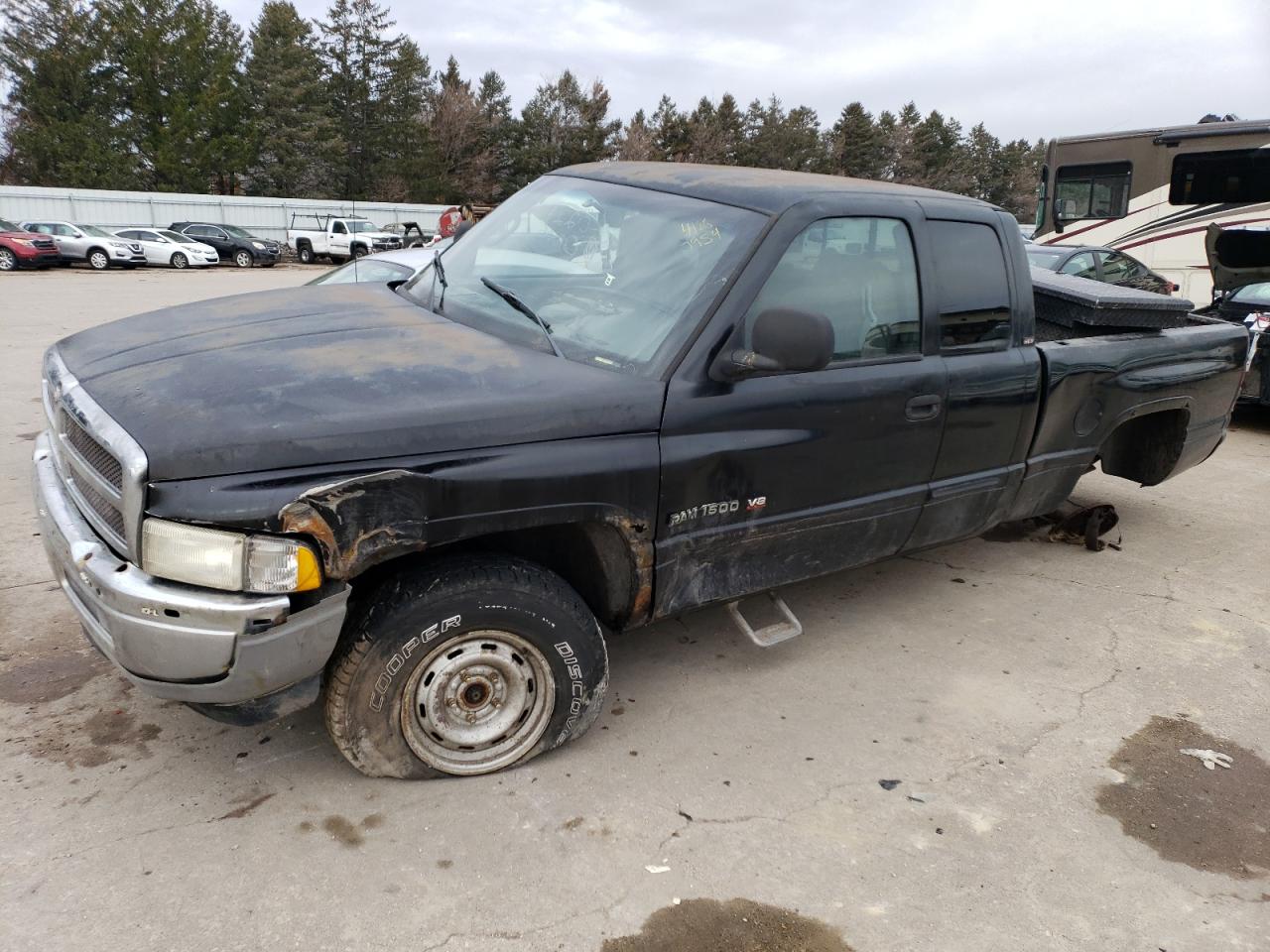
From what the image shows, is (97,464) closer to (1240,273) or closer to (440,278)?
(440,278)

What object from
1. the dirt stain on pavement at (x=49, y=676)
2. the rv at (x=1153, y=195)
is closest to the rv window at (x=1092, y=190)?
the rv at (x=1153, y=195)

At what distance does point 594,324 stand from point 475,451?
816mm

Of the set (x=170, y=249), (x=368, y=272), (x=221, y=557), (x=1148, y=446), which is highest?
(x=170, y=249)

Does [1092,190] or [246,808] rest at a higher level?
[1092,190]

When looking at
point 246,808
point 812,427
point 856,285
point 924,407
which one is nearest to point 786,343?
point 812,427

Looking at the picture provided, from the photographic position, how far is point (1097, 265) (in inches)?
455

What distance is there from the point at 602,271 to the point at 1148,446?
3.62m

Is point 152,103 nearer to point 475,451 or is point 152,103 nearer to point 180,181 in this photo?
point 180,181

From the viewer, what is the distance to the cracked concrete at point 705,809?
243cm

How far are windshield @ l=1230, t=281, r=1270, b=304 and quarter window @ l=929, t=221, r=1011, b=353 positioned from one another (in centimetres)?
647

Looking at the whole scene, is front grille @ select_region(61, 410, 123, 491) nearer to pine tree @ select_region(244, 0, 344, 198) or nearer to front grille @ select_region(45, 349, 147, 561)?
front grille @ select_region(45, 349, 147, 561)

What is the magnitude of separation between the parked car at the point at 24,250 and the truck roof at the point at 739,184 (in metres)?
26.3

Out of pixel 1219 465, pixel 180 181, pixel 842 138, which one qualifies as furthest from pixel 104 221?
pixel 842 138

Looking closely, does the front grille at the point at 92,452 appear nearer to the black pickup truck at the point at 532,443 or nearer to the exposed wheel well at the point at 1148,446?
the black pickup truck at the point at 532,443
